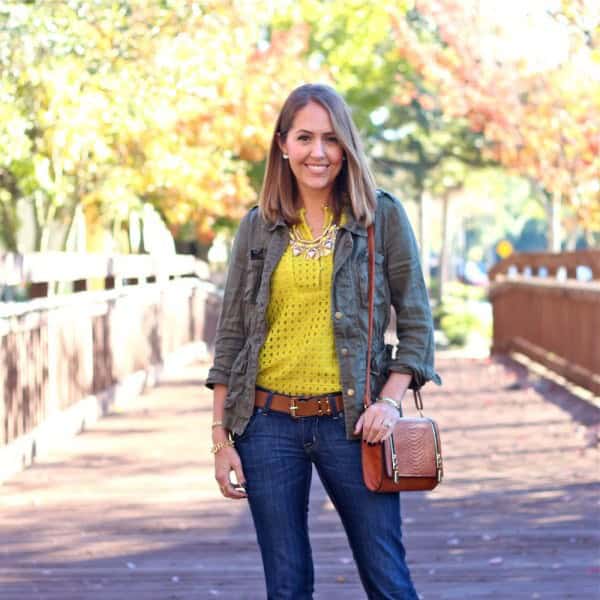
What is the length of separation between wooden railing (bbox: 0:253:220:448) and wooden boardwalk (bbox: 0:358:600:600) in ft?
1.43

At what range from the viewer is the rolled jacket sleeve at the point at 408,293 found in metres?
4.13

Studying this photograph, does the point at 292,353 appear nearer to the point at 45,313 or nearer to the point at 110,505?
the point at 110,505

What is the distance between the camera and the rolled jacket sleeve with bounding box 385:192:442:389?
163 inches

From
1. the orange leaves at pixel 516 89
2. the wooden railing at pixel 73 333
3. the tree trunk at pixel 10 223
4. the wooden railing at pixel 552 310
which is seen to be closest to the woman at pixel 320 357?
the wooden railing at pixel 73 333

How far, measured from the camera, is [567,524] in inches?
315

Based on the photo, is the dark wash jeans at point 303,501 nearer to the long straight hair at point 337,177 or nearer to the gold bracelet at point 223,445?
the gold bracelet at point 223,445

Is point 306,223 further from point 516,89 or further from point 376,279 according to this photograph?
point 516,89

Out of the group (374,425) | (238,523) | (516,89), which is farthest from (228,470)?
(516,89)

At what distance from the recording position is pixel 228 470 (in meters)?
4.20

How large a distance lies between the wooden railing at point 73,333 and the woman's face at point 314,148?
582 centimetres

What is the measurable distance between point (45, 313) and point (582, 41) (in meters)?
8.31

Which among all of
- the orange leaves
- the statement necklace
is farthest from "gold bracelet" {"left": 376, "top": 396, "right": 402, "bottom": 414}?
the orange leaves

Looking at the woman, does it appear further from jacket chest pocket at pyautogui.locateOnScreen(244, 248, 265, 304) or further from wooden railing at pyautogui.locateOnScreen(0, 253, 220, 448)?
wooden railing at pyautogui.locateOnScreen(0, 253, 220, 448)

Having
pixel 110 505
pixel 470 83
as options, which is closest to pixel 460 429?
pixel 110 505
